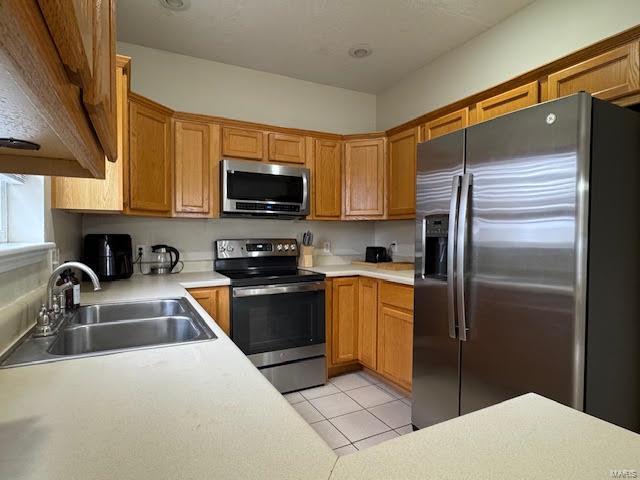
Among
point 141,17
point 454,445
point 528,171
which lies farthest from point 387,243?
point 454,445

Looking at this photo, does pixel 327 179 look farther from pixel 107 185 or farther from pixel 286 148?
pixel 107 185

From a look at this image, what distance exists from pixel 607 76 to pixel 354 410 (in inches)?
94.1

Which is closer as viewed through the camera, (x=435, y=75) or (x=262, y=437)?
(x=262, y=437)

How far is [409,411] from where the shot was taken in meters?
2.43

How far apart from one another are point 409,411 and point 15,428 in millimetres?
2318

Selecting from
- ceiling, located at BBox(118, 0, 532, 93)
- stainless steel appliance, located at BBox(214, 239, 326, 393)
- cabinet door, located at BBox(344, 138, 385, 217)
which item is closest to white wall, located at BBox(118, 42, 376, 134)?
ceiling, located at BBox(118, 0, 532, 93)

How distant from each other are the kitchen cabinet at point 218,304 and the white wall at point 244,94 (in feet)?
5.24

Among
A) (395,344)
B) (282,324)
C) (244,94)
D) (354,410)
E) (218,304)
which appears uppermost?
(244,94)

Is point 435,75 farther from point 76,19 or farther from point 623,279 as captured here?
point 76,19

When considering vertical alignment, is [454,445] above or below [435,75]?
below

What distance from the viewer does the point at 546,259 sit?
144 centimetres

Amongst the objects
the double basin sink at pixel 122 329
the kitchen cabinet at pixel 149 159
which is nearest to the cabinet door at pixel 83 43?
the double basin sink at pixel 122 329

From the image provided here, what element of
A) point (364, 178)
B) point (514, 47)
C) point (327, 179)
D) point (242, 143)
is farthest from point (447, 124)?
point (242, 143)

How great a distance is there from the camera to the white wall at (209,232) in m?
2.77
